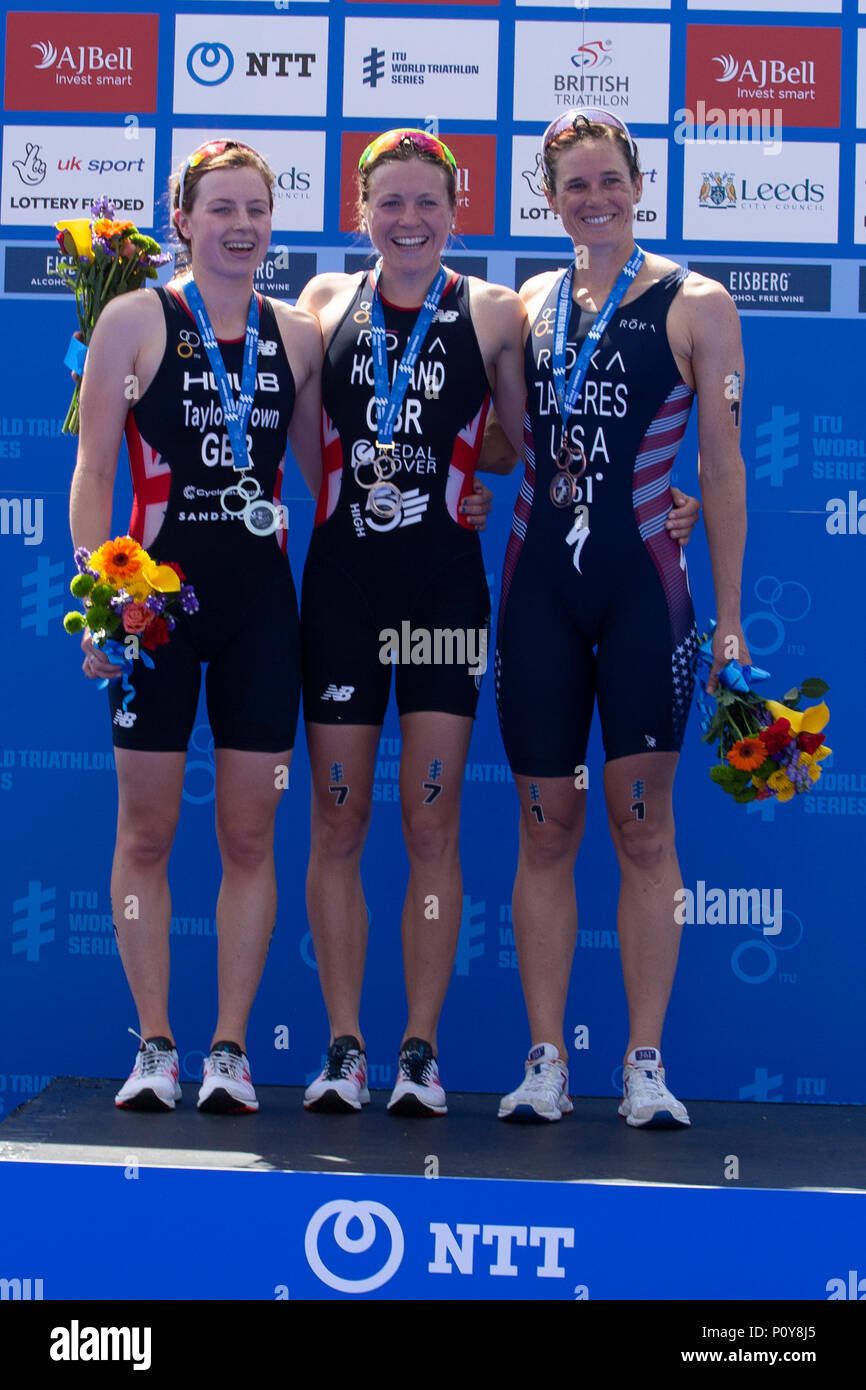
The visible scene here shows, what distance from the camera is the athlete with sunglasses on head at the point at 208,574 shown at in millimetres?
3322

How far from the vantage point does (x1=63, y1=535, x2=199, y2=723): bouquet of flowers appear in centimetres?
310

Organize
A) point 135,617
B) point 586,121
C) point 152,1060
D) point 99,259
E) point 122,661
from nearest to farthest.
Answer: point 135,617 → point 122,661 → point 152,1060 → point 586,121 → point 99,259

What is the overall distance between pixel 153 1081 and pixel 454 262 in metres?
2.25

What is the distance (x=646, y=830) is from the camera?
11.0 feet

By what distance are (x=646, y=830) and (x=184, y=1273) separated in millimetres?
1325

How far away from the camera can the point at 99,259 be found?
3.58 meters

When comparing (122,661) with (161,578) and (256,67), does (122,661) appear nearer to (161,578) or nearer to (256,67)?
(161,578)

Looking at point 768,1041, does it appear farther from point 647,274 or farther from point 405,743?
point 647,274

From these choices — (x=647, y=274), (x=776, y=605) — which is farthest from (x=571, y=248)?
(x=776, y=605)

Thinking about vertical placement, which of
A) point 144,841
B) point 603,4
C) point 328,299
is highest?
point 603,4

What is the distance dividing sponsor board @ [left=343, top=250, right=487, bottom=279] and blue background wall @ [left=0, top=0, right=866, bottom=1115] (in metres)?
0.03

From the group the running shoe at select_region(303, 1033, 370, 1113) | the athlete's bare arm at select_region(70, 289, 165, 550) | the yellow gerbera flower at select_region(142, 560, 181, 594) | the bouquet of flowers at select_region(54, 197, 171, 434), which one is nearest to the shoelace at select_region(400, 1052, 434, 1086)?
the running shoe at select_region(303, 1033, 370, 1113)

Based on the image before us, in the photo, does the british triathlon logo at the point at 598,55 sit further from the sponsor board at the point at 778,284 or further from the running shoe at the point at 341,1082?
the running shoe at the point at 341,1082

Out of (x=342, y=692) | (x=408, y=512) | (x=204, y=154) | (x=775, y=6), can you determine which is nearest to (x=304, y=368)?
(x=408, y=512)
